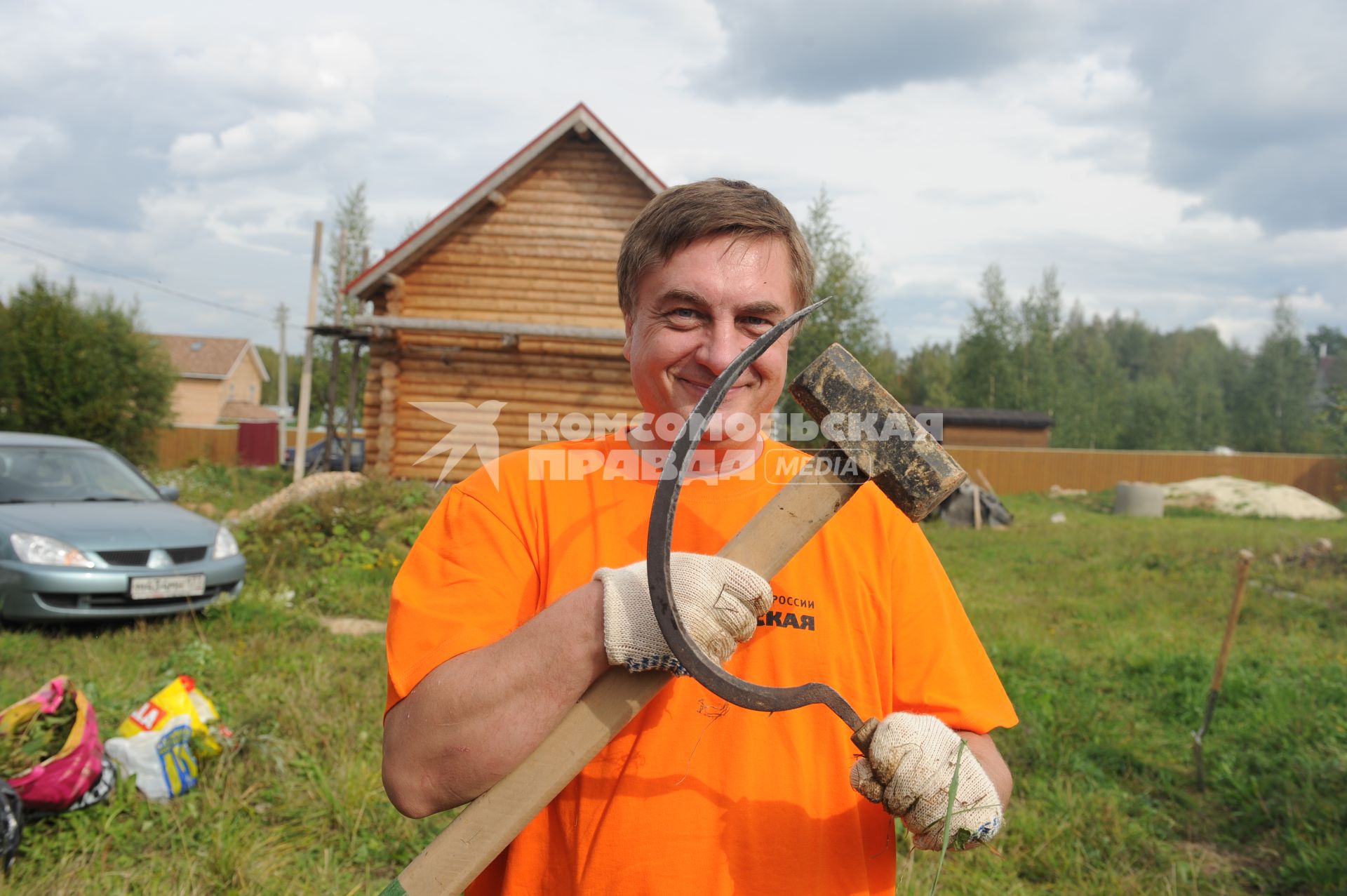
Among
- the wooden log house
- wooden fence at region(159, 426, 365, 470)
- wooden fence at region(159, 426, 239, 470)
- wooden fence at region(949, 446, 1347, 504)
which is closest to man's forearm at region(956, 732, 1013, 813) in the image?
the wooden log house

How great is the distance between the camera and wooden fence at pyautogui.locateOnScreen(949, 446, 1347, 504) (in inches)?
1025

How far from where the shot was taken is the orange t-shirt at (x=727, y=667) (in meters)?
1.30

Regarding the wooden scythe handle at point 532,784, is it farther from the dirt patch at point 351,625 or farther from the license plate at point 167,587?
the license plate at point 167,587

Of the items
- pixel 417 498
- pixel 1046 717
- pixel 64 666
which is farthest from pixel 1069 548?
pixel 64 666

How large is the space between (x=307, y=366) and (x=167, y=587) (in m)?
10.7

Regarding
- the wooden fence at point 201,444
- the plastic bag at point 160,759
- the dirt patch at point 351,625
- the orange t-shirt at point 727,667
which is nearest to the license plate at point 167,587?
the dirt patch at point 351,625

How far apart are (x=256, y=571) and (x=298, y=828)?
4.99 meters

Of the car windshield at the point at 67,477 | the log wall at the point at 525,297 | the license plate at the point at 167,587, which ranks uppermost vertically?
the log wall at the point at 525,297

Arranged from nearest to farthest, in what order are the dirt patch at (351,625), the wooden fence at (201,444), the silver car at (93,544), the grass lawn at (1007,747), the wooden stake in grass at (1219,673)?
the grass lawn at (1007,747) → the wooden stake in grass at (1219,673) → the silver car at (93,544) → the dirt patch at (351,625) → the wooden fence at (201,444)

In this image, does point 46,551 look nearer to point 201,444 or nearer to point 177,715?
point 177,715

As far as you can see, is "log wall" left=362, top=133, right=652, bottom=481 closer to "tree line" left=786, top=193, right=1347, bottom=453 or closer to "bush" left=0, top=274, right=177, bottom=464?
"bush" left=0, top=274, right=177, bottom=464

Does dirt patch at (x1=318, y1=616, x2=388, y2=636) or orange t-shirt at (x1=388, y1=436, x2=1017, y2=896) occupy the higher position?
orange t-shirt at (x1=388, y1=436, x2=1017, y2=896)

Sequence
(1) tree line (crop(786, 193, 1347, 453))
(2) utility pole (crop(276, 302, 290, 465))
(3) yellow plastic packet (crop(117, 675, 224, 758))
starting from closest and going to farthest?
1. (3) yellow plastic packet (crop(117, 675, 224, 758))
2. (2) utility pole (crop(276, 302, 290, 465))
3. (1) tree line (crop(786, 193, 1347, 453))

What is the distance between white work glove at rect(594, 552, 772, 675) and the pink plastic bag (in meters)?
3.00
